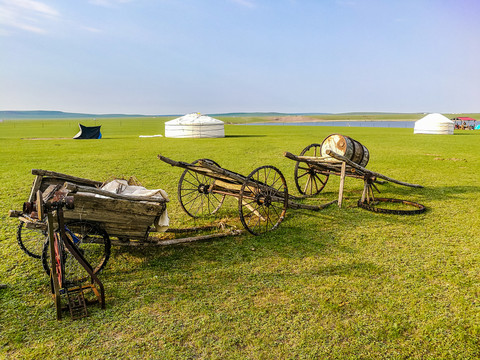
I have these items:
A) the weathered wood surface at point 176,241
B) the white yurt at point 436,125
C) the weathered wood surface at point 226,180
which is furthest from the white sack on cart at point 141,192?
the white yurt at point 436,125

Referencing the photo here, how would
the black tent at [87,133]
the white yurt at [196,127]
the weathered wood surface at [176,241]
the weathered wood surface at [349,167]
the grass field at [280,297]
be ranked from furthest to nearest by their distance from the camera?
the white yurt at [196,127], the black tent at [87,133], the weathered wood surface at [349,167], the weathered wood surface at [176,241], the grass field at [280,297]

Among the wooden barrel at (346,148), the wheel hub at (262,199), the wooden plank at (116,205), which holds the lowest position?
the wheel hub at (262,199)

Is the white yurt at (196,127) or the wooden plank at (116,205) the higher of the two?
the white yurt at (196,127)

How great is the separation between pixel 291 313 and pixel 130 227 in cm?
274

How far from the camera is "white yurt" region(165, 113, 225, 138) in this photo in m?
36.2

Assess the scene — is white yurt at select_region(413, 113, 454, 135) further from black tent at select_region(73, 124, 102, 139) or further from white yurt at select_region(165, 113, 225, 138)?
black tent at select_region(73, 124, 102, 139)

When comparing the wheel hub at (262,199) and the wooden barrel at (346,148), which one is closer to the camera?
the wheel hub at (262,199)

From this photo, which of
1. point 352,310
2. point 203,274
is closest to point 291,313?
point 352,310

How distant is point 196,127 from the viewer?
36.1m

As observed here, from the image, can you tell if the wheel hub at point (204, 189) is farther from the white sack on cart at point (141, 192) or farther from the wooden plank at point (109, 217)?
the wooden plank at point (109, 217)

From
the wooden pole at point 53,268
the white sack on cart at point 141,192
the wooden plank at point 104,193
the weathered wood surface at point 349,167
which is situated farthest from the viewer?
the weathered wood surface at point 349,167

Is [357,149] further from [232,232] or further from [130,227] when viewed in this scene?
[130,227]

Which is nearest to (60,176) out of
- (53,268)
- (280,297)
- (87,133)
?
(53,268)

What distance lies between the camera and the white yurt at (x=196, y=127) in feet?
119
